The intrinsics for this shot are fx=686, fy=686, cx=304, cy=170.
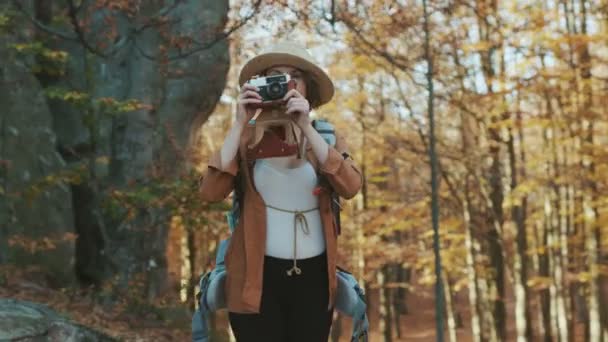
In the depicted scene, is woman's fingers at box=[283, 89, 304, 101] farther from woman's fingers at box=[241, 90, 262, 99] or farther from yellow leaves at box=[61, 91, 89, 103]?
yellow leaves at box=[61, 91, 89, 103]

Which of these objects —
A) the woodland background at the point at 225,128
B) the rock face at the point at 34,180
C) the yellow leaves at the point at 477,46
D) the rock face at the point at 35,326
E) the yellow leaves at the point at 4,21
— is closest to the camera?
the rock face at the point at 35,326

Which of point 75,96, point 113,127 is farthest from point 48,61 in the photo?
point 75,96

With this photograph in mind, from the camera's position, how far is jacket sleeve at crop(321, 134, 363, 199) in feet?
7.81

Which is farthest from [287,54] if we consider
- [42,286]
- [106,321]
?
[42,286]

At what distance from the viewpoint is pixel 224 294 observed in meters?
2.54

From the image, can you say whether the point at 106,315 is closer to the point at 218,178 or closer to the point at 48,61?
the point at 48,61

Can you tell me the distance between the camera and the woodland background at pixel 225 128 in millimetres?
8188

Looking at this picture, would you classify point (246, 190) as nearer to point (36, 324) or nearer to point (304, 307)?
point (304, 307)

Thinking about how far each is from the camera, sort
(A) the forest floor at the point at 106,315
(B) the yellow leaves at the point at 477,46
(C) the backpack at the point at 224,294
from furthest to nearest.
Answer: (B) the yellow leaves at the point at 477,46 → (A) the forest floor at the point at 106,315 → (C) the backpack at the point at 224,294

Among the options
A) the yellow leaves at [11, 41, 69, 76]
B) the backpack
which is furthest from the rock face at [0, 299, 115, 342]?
the yellow leaves at [11, 41, 69, 76]

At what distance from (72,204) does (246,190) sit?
9.84m

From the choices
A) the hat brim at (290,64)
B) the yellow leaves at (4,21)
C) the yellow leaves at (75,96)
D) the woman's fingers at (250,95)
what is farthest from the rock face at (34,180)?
the woman's fingers at (250,95)

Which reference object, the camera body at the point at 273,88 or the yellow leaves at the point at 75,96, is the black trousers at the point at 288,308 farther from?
the yellow leaves at the point at 75,96

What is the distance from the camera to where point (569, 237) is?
632 inches
